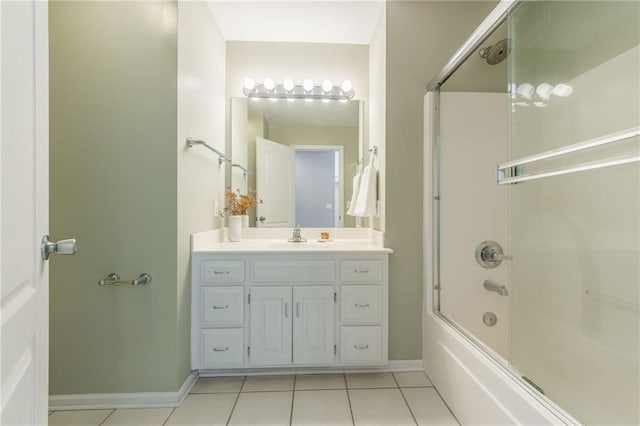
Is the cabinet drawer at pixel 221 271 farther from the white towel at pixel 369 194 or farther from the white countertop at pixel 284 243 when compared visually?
the white towel at pixel 369 194

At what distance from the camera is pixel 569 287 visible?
1.53m

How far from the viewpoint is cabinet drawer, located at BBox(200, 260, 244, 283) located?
1771 mm

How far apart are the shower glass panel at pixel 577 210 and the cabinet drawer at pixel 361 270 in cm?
75

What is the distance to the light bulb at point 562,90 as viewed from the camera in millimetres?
1604

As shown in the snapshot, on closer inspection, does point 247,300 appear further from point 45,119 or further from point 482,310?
point 482,310

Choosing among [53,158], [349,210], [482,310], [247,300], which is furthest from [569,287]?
[53,158]

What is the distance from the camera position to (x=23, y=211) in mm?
659

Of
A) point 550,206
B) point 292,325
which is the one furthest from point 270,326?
point 550,206

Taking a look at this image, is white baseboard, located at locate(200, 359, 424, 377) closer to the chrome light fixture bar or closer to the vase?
the vase

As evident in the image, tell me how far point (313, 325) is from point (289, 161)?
4.19 ft

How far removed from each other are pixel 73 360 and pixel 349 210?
6.25 feet

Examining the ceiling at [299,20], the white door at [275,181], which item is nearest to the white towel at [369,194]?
the white door at [275,181]

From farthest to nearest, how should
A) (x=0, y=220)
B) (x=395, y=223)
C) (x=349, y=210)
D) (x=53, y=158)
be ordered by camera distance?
(x=349, y=210) < (x=395, y=223) < (x=53, y=158) < (x=0, y=220)

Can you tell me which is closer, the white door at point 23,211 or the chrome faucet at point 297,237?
the white door at point 23,211
